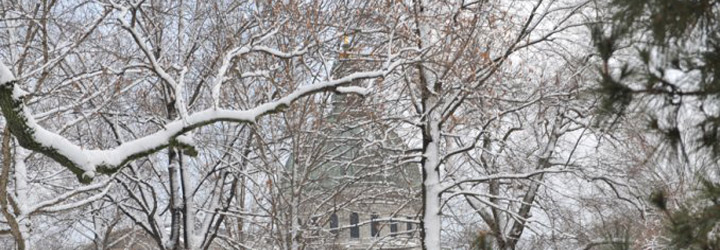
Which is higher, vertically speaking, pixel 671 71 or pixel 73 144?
pixel 73 144

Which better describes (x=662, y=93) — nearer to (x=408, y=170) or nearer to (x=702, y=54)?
(x=702, y=54)

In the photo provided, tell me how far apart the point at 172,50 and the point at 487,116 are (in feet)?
18.1

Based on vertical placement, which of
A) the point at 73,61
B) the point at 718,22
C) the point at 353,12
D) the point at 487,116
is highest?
the point at 73,61

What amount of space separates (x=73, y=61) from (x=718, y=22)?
11831mm

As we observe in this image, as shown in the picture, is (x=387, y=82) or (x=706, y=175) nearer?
(x=706, y=175)

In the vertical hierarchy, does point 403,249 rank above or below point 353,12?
below

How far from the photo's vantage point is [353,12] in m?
10.3

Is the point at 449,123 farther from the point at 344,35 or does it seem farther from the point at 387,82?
the point at 344,35

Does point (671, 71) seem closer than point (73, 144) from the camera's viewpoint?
Yes

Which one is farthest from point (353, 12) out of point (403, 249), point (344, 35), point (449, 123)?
point (403, 249)

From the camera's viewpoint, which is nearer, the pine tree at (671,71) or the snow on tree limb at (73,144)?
the pine tree at (671,71)

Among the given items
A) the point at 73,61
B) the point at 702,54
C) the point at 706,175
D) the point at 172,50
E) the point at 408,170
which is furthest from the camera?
the point at 408,170

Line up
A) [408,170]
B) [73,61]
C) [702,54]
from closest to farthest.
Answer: [702,54] < [73,61] < [408,170]

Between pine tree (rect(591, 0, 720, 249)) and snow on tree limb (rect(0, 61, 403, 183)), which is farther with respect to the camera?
snow on tree limb (rect(0, 61, 403, 183))
